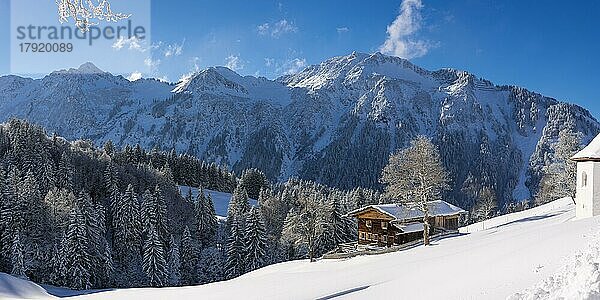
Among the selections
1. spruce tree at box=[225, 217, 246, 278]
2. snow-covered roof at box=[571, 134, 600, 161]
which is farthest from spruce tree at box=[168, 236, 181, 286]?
snow-covered roof at box=[571, 134, 600, 161]

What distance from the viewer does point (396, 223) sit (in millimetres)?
43062

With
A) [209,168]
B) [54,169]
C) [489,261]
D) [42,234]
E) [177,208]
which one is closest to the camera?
[489,261]

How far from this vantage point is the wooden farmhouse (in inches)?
1697

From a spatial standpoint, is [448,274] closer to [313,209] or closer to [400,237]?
[400,237]

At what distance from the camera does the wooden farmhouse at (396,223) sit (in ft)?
141

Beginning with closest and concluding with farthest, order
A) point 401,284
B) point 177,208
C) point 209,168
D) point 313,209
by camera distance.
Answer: point 401,284 < point 313,209 < point 177,208 < point 209,168

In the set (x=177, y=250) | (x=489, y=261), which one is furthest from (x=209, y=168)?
(x=489, y=261)

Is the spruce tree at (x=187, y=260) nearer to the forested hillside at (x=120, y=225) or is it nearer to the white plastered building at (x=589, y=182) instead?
the forested hillside at (x=120, y=225)

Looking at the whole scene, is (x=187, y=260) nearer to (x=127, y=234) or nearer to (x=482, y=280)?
(x=127, y=234)

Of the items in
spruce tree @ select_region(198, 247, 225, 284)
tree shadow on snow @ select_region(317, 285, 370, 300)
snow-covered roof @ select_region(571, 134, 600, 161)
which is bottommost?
spruce tree @ select_region(198, 247, 225, 284)

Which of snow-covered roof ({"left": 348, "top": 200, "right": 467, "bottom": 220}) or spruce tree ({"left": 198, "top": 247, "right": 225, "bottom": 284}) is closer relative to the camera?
snow-covered roof ({"left": 348, "top": 200, "right": 467, "bottom": 220})

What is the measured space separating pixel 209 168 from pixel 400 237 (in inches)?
2887

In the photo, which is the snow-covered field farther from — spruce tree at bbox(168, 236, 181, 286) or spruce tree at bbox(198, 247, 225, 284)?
spruce tree at bbox(198, 247, 225, 284)

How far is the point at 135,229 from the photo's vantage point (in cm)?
5756
